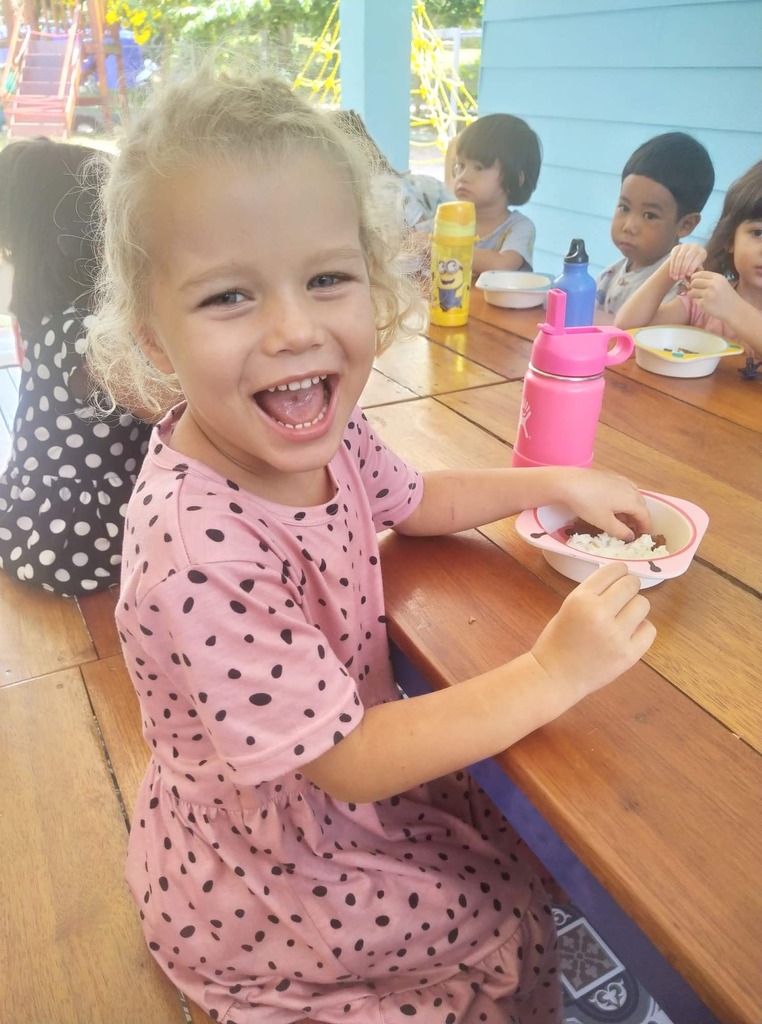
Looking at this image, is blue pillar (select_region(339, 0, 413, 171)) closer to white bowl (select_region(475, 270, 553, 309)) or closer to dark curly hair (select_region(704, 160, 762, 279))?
white bowl (select_region(475, 270, 553, 309))

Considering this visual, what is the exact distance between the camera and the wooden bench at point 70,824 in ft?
2.73

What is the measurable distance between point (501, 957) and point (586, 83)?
3.57 m

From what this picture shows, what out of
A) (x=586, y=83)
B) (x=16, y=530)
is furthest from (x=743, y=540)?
(x=586, y=83)

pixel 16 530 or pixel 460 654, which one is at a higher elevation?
pixel 460 654

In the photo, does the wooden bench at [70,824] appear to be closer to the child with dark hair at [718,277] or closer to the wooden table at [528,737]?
the wooden table at [528,737]

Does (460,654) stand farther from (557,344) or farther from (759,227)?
(759,227)

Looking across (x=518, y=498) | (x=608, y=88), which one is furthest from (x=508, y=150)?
(x=518, y=498)

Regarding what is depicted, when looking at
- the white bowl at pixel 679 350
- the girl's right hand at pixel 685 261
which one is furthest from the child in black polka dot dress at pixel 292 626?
the girl's right hand at pixel 685 261

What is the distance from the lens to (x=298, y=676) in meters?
0.62

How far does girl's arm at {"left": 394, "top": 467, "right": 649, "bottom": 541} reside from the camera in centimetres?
87

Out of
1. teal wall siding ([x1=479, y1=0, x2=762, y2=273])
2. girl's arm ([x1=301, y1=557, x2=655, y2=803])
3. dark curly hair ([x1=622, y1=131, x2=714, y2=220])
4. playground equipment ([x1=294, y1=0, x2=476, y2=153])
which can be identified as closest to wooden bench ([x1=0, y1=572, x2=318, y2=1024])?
girl's arm ([x1=301, y1=557, x2=655, y2=803])

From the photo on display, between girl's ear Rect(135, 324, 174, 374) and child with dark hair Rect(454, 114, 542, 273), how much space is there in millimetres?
2216

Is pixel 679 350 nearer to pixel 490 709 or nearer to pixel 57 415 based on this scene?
pixel 490 709

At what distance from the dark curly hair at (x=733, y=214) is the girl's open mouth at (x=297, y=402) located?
1391 millimetres
